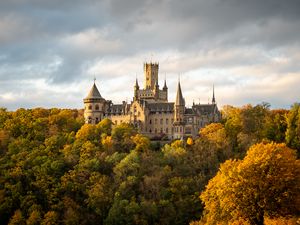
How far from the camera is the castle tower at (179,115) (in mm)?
116188

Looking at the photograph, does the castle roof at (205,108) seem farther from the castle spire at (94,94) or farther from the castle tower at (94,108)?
the castle spire at (94,94)

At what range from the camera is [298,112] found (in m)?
102

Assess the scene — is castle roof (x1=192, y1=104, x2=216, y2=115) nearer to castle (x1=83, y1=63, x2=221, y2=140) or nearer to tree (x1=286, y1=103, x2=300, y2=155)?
castle (x1=83, y1=63, x2=221, y2=140)

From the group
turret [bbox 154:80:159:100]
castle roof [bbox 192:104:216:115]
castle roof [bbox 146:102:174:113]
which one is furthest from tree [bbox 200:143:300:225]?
turret [bbox 154:80:159:100]

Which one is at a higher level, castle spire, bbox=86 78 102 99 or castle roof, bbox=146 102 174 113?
castle spire, bbox=86 78 102 99

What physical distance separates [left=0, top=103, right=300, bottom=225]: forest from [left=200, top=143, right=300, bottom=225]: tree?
1.27 feet

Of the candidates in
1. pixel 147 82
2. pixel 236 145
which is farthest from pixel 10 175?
pixel 147 82

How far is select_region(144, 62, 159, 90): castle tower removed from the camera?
140500 mm

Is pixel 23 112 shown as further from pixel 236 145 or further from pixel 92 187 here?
pixel 236 145

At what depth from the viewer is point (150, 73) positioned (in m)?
142

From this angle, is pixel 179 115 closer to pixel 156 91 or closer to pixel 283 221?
pixel 156 91

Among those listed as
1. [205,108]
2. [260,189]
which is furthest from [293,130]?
[260,189]

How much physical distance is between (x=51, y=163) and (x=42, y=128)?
17259mm

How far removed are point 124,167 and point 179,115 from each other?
25847mm
